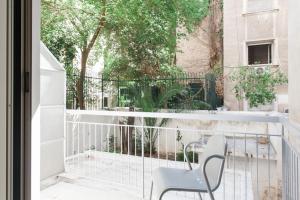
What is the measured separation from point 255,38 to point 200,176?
5.61m

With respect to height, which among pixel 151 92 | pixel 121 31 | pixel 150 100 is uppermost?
pixel 121 31

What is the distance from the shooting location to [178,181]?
5.91 ft

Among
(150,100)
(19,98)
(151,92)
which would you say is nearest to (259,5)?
(151,92)

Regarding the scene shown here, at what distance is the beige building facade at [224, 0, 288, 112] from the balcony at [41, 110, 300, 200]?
117cm

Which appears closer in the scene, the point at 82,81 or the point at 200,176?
the point at 200,176

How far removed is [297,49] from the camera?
1.79 m

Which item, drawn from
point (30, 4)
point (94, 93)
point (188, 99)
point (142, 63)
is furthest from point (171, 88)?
point (30, 4)

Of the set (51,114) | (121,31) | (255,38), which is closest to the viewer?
(51,114)

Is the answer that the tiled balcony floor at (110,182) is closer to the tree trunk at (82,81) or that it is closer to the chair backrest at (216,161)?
the chair backrest at (216,161)

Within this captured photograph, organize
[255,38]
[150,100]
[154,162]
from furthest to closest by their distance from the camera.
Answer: [255,38] < [150,100] < [154,162]

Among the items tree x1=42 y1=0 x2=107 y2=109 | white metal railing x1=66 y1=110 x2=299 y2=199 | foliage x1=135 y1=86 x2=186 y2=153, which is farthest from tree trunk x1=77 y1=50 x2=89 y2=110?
foliage x1=135 y1=86 x2=186 y2=153

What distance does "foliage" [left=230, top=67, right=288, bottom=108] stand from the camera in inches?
237

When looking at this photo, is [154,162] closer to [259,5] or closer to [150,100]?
[150,100]

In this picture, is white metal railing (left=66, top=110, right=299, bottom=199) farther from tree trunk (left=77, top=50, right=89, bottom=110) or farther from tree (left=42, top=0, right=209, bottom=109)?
tree (left=42, top=0, right=209, bottom=109)
